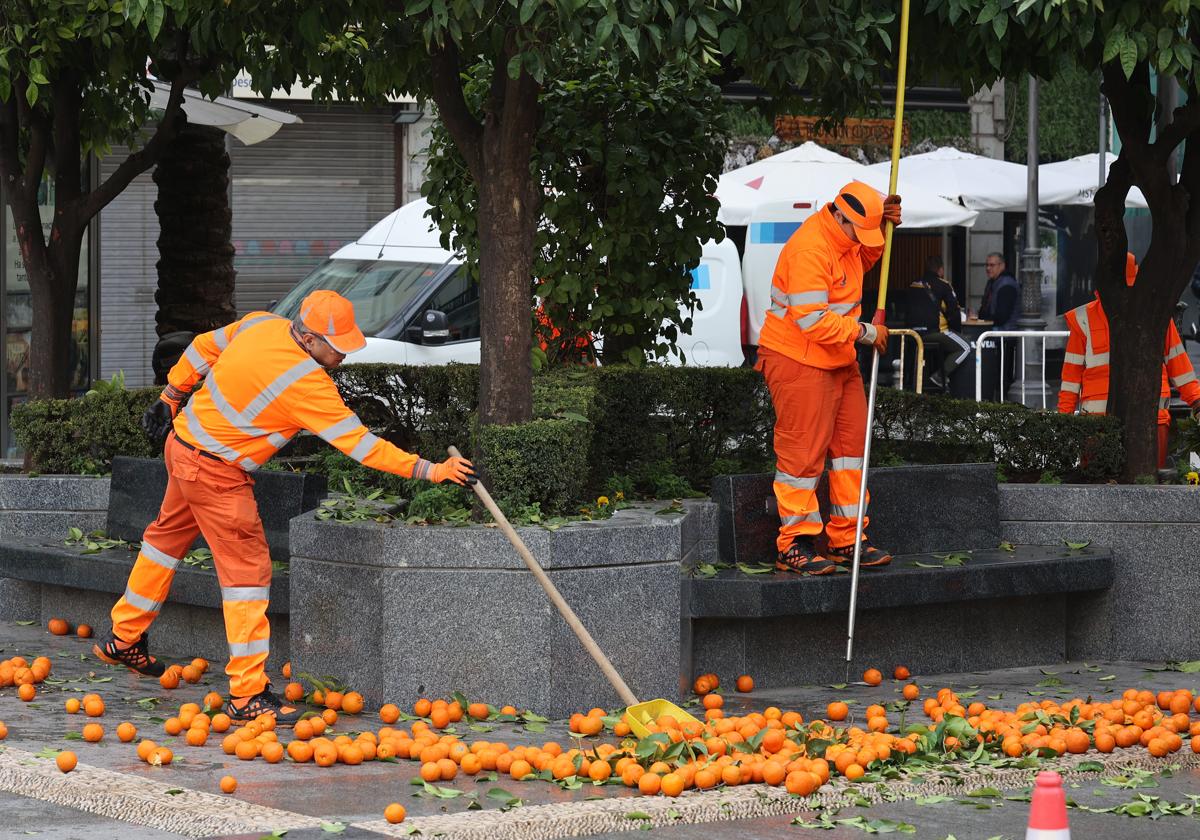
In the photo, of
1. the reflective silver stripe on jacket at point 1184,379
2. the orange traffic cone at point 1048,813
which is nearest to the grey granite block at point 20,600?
the reflective silver stripe on jacket at point 1184,379

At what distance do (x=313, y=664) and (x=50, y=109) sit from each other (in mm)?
4607

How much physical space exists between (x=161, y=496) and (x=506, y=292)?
7.08 ft

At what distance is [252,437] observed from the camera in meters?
6.93

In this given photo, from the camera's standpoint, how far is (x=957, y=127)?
2686 centimetres

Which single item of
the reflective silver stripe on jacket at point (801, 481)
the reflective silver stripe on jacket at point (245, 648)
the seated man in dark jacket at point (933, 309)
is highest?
the seated man in dark jacket at point (933, 309)

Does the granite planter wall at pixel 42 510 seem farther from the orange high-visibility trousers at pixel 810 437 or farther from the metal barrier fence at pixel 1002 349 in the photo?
the metal barrier fence at pixel 1002 349

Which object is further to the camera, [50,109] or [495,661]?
[50,109]

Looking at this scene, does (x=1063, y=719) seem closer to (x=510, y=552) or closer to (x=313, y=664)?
(x=510, y=552)

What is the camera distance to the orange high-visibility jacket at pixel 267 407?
6.73 m

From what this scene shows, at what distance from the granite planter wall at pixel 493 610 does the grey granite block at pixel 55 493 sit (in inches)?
101

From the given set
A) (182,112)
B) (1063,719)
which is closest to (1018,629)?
(1063,719)

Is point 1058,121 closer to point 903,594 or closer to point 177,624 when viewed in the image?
Result: point 903,594

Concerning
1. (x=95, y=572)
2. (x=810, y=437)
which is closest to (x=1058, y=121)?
(x=810, y=437)

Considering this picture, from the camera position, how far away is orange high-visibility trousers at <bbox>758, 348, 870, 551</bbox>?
25.7 feet
